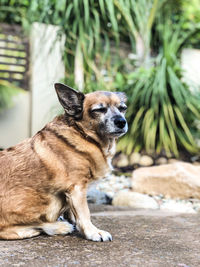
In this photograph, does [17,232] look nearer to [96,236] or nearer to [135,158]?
[96,236]

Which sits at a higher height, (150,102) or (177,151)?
(150,102)

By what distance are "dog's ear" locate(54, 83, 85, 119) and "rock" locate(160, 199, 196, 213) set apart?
2.37 metres

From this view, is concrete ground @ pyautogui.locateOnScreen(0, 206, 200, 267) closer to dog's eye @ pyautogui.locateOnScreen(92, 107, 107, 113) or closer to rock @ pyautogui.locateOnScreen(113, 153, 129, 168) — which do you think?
dog's eye @ pyautogui.locateOnScreen(92, 107, 107, 113)

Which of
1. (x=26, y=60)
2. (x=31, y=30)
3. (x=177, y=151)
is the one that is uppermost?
(x=31, y=30)

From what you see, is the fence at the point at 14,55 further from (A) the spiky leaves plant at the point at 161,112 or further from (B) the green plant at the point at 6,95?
(A) the spiky leaves plant at the point at 161,112

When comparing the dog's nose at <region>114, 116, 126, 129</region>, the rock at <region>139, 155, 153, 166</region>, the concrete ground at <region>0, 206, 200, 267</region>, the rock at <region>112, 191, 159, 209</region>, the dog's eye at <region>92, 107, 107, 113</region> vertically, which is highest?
the dog's eye at <region>92, 107, 107, 113</region>

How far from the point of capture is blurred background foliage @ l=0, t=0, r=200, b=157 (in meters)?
6.43

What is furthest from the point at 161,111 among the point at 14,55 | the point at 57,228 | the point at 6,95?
the point at 57,228

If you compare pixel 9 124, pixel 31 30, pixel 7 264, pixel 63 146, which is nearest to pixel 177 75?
pixel 31 30

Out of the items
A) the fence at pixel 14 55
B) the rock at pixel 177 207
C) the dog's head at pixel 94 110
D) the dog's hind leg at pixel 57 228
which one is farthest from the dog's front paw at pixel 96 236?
the fence at pixel 14 55

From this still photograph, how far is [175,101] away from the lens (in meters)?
6.83

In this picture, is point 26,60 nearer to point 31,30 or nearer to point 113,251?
point 31,30

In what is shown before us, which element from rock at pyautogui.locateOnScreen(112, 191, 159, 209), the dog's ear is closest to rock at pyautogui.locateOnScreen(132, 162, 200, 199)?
rock at pyautogui.locateOnScreen(112, 191, 159, 209)

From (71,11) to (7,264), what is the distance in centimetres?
558
